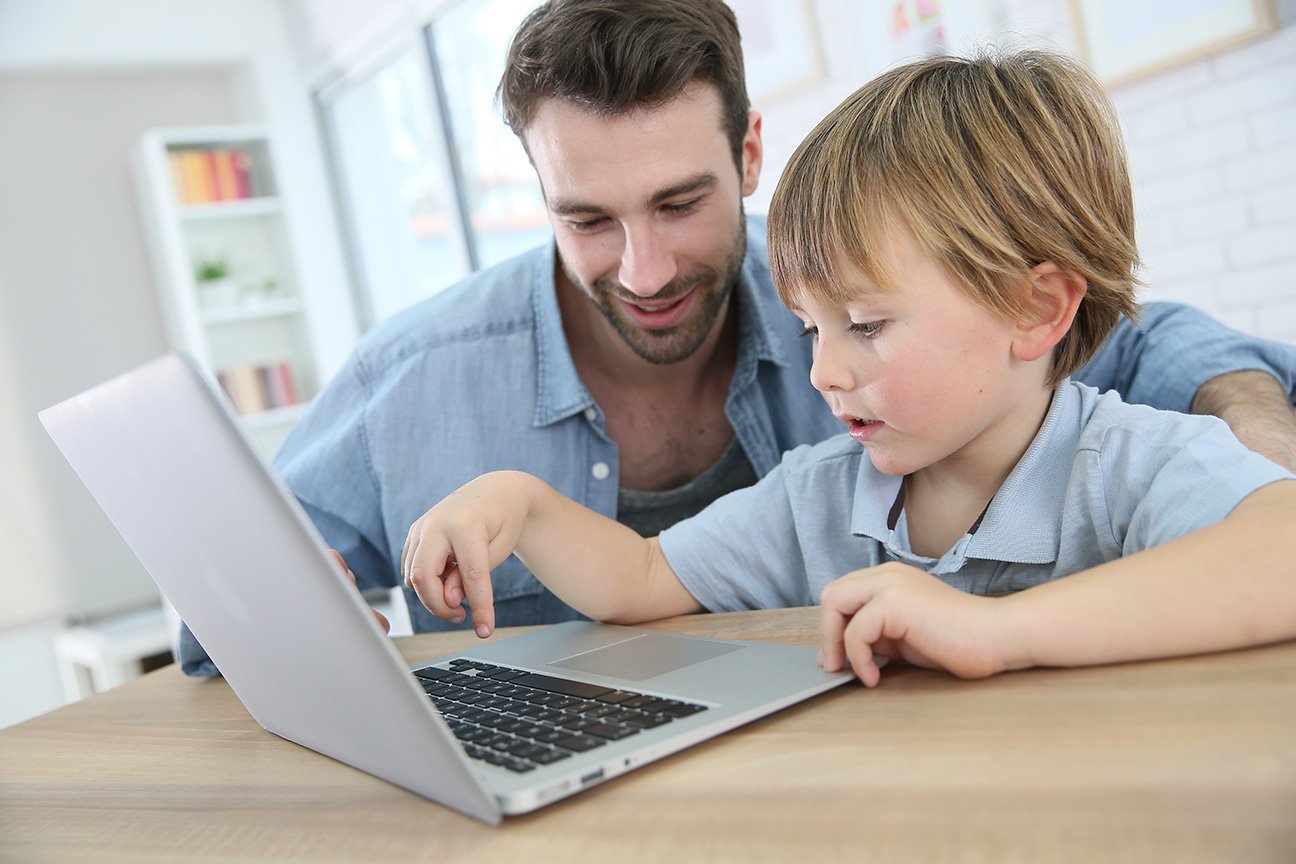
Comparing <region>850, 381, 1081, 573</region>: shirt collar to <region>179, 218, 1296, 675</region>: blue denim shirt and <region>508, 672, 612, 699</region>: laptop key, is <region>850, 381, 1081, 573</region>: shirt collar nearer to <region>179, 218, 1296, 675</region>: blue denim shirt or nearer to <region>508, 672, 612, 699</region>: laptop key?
<region>508, 672, 612, 699</region>: laptop key

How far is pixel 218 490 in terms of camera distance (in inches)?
→ 22.9

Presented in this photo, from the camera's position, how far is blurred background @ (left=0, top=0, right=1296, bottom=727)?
14.6 ft

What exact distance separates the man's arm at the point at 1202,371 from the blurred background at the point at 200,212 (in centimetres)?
294

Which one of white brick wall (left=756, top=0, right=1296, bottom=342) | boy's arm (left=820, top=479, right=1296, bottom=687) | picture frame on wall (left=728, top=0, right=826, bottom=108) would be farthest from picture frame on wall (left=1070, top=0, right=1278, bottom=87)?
boy's arm (left=820, top=479, right=1296, bottom=687)

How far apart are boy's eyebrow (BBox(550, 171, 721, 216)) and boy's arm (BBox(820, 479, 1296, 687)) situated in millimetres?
789

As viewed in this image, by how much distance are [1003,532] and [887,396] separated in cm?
15

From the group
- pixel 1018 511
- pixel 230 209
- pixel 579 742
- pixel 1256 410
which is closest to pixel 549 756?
pixel 579 742

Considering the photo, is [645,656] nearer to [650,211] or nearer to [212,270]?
[650,211]

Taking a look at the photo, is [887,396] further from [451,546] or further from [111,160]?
[111,160]

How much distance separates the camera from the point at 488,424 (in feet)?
5.18

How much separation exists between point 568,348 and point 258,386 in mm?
3679

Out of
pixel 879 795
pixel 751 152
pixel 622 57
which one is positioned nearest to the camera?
pixel 879 795

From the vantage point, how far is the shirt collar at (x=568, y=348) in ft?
5.09

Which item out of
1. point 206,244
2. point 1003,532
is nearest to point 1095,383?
point 1003,532
